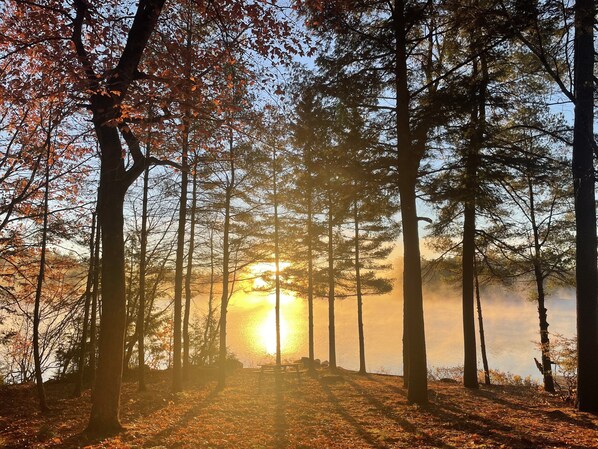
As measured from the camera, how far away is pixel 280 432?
24.9ft

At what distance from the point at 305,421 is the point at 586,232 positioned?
7.49m

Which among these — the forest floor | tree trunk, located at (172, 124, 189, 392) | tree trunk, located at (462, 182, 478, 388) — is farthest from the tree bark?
tree trunk, located at (462, 182, 478, 388)

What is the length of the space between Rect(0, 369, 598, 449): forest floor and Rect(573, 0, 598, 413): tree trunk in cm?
86

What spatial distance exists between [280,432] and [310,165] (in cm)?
665

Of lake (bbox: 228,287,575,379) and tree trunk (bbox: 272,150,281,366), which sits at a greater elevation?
tree trunk (bbox: 272,150,281,366)

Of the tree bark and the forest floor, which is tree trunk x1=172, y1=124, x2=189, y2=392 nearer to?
the forest floor

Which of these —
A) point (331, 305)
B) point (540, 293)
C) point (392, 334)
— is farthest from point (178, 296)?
point (392, 334)

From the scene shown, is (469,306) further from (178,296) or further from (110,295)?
(110,295)

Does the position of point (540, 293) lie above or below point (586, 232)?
below

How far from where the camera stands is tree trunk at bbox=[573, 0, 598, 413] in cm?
839

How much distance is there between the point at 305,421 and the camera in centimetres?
856

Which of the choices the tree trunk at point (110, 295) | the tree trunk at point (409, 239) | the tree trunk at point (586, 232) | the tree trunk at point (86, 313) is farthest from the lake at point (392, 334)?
the tree trunk at point (110, 295)

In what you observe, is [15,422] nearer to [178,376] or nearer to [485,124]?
[178,376]

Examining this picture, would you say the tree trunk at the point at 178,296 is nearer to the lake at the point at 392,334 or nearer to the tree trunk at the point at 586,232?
the tree trunk at the point at 586,232
